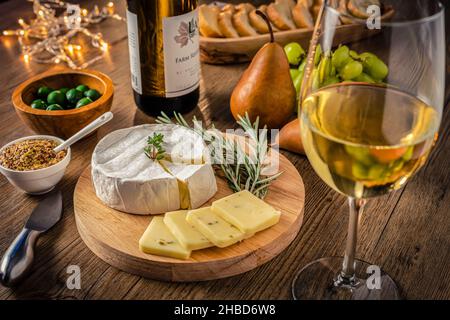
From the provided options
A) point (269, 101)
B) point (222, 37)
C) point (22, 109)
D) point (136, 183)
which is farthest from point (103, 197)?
point (222, 37)

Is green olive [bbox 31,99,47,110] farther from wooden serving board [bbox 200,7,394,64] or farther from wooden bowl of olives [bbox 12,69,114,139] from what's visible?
wooden serving board [bbox 200,7,394,64]

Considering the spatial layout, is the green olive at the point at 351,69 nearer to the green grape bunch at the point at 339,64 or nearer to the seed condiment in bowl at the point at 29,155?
the green grape bunch at the point at 339,64

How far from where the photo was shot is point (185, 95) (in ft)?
4.13

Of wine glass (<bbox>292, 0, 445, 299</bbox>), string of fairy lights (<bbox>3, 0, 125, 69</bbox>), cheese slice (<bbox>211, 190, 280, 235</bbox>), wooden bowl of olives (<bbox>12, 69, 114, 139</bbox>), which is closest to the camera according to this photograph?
wine glass (<bbox>292, 0, 445, 299</bbox>)

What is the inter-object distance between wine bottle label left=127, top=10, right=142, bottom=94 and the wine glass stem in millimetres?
620

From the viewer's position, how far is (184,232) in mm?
882

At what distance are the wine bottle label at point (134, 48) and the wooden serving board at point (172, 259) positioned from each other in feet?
0.99

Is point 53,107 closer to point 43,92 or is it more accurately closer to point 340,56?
point 43,92

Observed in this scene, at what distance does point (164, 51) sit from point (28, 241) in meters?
0.50

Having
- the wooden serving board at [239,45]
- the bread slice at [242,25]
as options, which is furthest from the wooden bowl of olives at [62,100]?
the bread slice at [242,25]

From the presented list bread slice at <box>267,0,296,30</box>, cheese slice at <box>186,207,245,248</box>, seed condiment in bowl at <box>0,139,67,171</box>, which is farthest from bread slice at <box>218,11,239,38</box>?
cheese slice at <box>186,207,245,248</box>

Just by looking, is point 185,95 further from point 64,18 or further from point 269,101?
point 64,18

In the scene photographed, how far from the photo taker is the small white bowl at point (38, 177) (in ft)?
3.31

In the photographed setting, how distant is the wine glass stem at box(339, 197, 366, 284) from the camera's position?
2.55 feet
